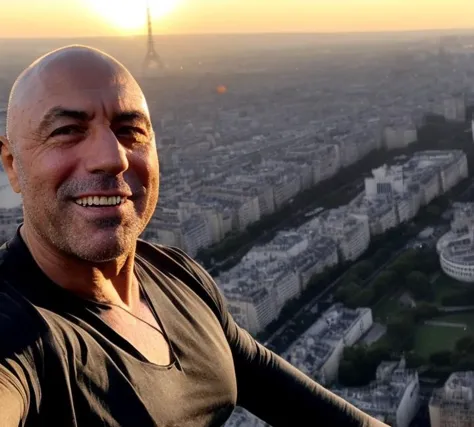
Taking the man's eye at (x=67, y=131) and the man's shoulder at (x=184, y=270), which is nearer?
the man's eye at (x=67, y=131)

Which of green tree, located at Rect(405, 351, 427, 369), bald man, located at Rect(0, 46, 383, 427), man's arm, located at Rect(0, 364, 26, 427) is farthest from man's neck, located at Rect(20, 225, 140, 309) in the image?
green tree, located at Rect(405, 351, 427, 369)

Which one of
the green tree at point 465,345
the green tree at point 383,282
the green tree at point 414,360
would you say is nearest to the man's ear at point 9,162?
the green tree at point 414,360

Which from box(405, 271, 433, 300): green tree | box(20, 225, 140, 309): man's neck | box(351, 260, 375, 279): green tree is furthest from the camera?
box(351, 260, 375, 279): green tree

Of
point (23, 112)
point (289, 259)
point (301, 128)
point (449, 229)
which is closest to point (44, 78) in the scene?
point (23, 112)

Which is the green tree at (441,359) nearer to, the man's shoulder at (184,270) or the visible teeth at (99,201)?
the man's shoulder at (184,270)

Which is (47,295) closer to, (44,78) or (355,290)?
(44,78)

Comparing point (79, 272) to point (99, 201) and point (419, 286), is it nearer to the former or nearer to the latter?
point (99, 201)

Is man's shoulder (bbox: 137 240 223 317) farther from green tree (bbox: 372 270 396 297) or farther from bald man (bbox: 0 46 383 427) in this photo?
green tree (bbox: 372 270 396 297)

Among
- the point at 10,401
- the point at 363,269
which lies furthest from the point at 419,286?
the point at 10,401
